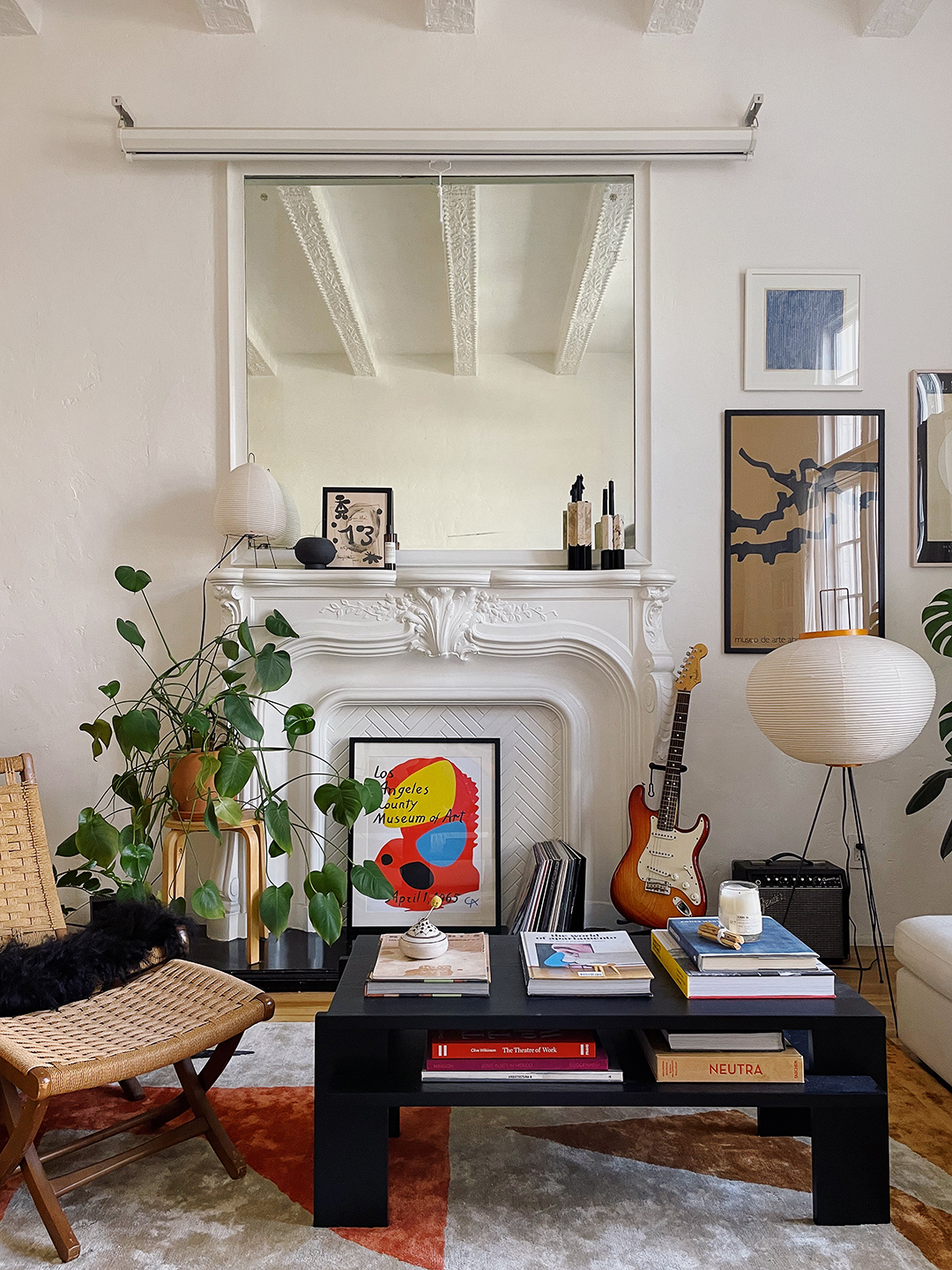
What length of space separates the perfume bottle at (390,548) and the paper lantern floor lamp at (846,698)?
4.19ft

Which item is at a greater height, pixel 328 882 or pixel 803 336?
pixel 803 336

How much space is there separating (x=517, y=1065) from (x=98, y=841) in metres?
1.43

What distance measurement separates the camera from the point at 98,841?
2457 mm

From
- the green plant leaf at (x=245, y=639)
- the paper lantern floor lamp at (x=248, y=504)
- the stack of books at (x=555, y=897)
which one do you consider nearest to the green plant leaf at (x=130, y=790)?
the green plant leaf at (x=245, y=639)

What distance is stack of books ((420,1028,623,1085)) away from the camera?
157 cm

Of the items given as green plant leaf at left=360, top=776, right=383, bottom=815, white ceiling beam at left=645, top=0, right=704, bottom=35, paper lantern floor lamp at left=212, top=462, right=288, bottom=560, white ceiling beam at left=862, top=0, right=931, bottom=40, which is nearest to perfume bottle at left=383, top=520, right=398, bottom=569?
paper lantern floor lamp at left=212, top=462, right=288, bottom=560

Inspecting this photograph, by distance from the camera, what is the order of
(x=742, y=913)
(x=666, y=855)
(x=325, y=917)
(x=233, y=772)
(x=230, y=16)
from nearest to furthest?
(x=742, y=913)
(x=325, y=917)
(x=233, y=772)
(x=666, y=855)
(x=230, y=16)

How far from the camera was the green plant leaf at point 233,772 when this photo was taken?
2.43 m

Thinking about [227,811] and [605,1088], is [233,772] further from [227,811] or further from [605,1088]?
[605,1088]

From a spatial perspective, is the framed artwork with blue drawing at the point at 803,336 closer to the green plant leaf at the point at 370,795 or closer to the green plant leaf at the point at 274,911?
the green plant leaf at the point at 370,795

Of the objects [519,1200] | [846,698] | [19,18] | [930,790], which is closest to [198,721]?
[519,1200]

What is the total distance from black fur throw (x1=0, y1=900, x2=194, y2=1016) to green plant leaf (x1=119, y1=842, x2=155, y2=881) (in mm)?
342

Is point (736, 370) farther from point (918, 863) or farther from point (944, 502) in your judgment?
point (918, 863)

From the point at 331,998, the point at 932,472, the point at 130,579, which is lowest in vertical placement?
the point at 331,998
